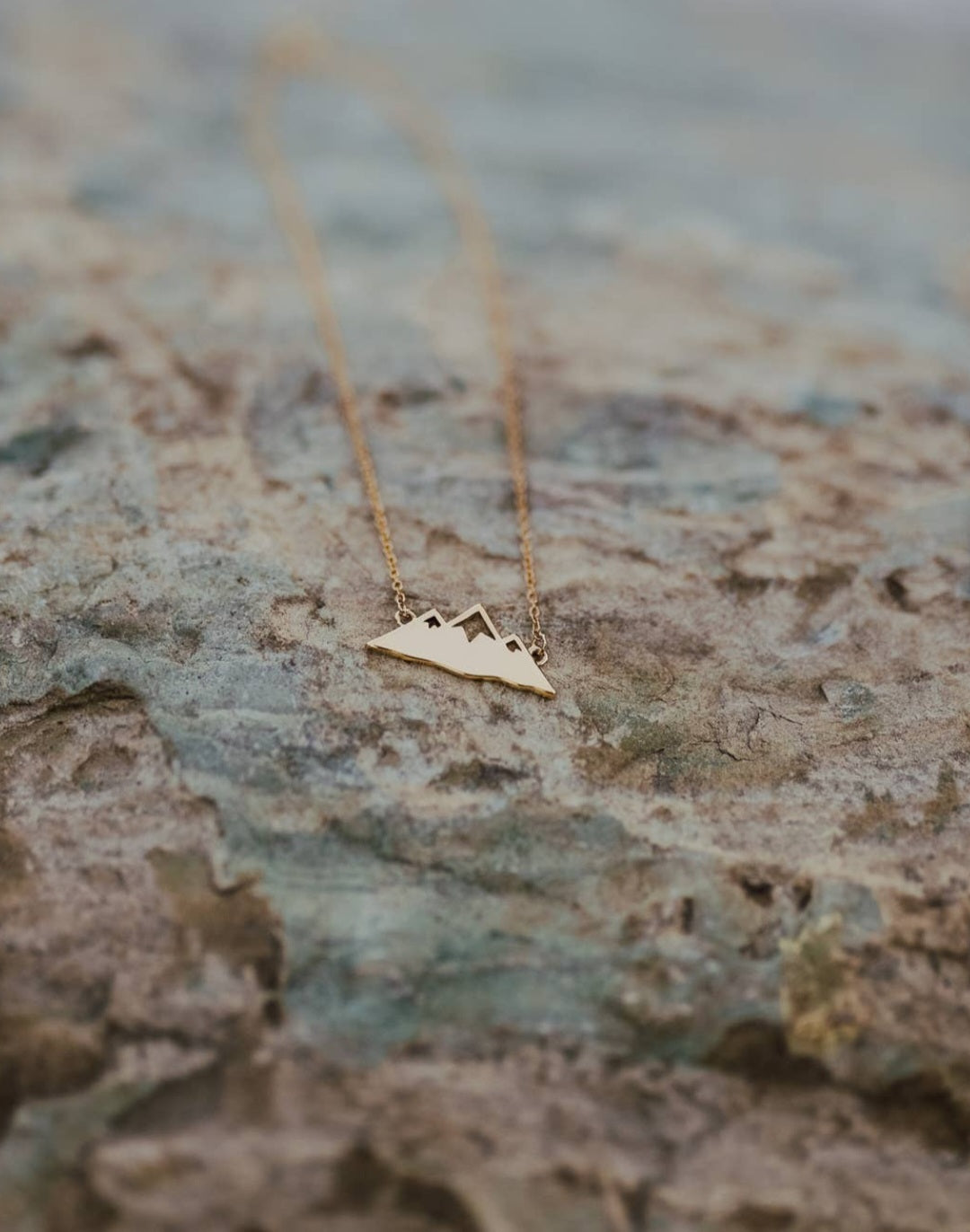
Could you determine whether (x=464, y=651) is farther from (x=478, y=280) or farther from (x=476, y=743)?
(x=478, y=280)

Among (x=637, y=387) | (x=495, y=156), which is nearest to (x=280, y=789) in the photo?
(x=637, y=387)

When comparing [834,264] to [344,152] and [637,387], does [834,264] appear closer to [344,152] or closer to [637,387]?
A: [637,387]

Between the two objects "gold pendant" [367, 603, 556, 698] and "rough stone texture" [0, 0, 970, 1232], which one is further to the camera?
"gold pendant" [367, 603, 556, 698]

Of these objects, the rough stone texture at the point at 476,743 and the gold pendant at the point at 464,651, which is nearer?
the rough stone texture at the point at 476,743

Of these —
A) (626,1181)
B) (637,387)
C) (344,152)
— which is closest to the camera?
(626,1181)
